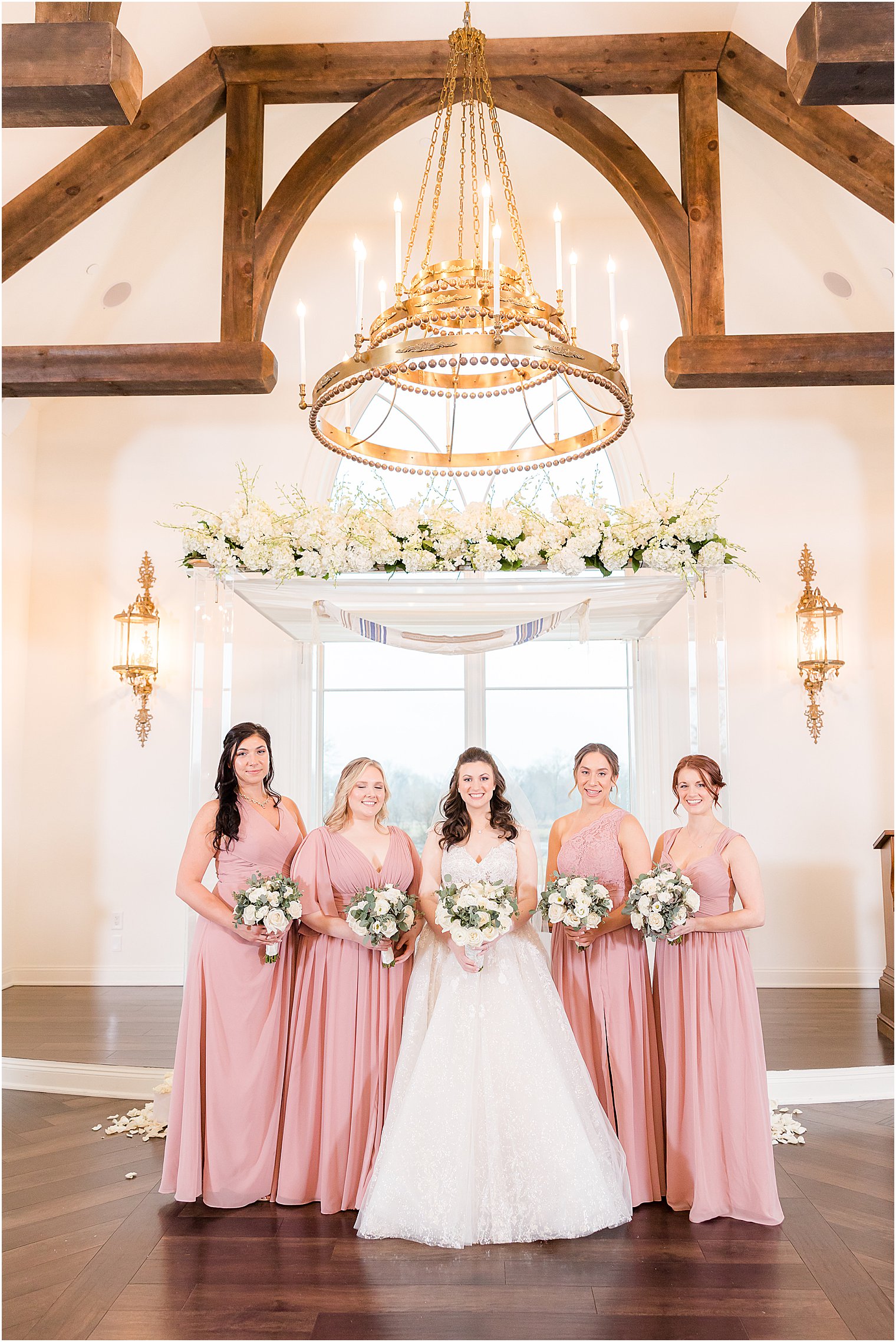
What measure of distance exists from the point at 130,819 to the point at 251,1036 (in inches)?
159

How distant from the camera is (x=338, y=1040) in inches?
147

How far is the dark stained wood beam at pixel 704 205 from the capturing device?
5.54m

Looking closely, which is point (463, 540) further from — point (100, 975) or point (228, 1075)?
point (100, 975)

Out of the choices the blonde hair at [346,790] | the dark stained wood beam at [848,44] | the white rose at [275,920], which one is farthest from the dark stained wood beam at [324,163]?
the white rose at [275,920]

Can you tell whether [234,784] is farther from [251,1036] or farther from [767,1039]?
[767,1039]

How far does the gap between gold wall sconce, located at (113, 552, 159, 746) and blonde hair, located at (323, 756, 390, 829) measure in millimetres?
3932

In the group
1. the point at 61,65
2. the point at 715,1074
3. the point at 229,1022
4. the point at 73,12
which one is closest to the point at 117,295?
the point at 73,12

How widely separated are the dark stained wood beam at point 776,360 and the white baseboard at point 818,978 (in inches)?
176

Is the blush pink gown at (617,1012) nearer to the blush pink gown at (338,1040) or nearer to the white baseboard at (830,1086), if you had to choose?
the blush pink gown at (338,1040)

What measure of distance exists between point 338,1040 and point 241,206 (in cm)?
493

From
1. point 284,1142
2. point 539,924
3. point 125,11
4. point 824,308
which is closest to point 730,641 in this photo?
point 824,308

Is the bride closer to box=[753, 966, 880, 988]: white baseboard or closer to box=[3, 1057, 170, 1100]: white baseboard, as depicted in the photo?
box=[3, 1057, 170, 1100]: white baseboard

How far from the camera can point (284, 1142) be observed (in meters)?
3.76

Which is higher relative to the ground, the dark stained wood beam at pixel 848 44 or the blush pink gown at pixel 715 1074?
the dark stained wood beam at pixel 848 44
